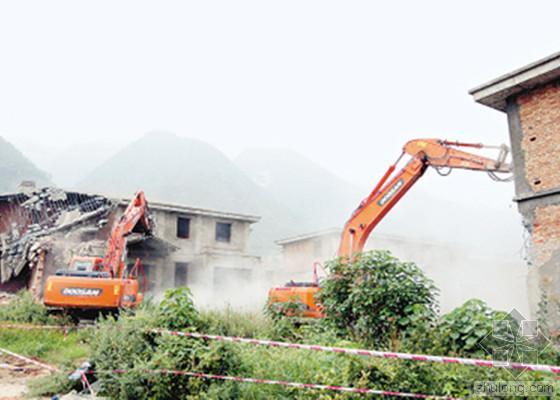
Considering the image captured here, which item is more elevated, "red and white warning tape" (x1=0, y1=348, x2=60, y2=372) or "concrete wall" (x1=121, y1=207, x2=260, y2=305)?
"concrete wall" (x1=121, y1=207, x2=260, y2=305)

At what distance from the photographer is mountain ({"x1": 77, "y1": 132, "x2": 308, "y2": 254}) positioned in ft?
352

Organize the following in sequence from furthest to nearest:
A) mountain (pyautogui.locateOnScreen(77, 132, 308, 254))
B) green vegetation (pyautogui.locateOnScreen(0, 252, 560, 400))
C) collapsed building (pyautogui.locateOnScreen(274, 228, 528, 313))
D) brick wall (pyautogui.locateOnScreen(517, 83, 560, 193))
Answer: mountain (pyautogui.locateOnScreen(77, 132, 308, 254)), collapsed building (pyautogui.locateOnScreen(274, 228, 528, 313)), brick wall (pyautogui.locateOnScreen(517, 83, 560, 193)), green vegetation (pyautogui.locateOnScreen(0, 252, 560, 400))

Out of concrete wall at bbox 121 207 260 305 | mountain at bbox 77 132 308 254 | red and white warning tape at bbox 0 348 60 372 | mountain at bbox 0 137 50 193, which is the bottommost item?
red and white warning tape at bbox 0 348 60 372

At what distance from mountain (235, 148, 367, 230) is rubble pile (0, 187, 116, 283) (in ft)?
298

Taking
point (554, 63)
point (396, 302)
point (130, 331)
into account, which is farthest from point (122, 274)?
point (554, 63)

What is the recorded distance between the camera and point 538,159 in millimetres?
10219

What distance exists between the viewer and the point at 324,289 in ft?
30.4

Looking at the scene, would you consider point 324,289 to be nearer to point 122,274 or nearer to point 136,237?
point 122,274

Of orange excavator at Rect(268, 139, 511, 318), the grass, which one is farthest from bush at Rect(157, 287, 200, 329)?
orange excavator at Rect(268, 139, 511, 318)

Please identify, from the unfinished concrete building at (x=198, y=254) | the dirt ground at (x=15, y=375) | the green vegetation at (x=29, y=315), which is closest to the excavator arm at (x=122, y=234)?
the green vegetation at (x=29, y=315)

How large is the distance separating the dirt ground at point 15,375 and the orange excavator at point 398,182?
5.67 m

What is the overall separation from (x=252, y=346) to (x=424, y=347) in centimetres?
286

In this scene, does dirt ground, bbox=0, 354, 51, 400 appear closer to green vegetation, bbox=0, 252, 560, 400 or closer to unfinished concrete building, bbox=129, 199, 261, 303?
green vegetation, bbox=0, 252, 560, 400

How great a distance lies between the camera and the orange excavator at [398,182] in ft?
39.8
